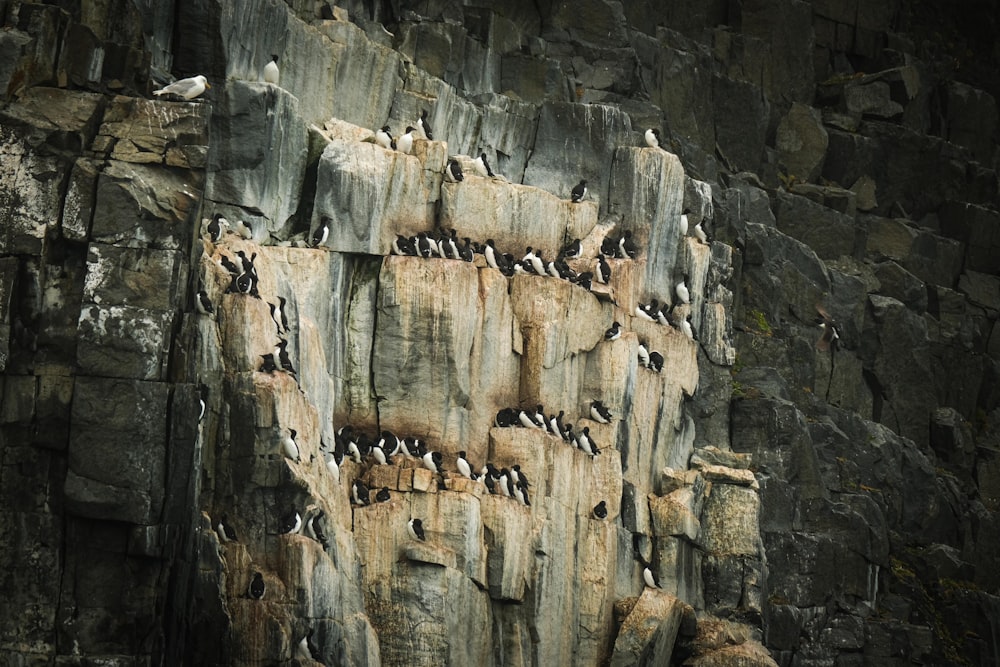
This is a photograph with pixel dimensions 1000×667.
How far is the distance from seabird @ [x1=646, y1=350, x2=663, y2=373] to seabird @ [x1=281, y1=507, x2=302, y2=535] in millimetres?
11187

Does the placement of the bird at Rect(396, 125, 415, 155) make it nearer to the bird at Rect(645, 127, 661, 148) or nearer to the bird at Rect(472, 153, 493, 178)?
the bird at Rect(472, 153, 493, 178)

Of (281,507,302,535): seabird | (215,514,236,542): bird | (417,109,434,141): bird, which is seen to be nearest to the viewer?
(215,514,236,542): bird

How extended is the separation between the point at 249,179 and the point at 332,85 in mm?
4166

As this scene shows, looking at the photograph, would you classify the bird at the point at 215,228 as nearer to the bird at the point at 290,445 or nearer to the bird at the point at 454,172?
the bird at the point at 290,445

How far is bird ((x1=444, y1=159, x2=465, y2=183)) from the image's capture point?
38062mm

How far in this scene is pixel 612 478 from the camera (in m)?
38.6

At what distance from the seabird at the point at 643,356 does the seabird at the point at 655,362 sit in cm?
6

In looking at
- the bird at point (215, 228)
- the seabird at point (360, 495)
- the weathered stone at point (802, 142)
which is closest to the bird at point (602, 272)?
the seabird at point (360, 495)

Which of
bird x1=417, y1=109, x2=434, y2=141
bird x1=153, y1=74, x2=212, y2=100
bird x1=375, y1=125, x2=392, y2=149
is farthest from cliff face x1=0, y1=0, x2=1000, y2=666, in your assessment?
bird x1=153, y1=74, x2=212, y2=100

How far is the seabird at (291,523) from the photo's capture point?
3159cm

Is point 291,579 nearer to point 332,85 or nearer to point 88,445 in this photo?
point 88,445

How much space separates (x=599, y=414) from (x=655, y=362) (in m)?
2.33

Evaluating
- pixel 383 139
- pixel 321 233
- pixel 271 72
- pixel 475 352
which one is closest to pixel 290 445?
pixel 321 233

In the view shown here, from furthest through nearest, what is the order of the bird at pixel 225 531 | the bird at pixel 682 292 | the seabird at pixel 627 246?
the bird at pixel 682 292, the seabird at pixel 627 246, the bird at pixel 225 531
